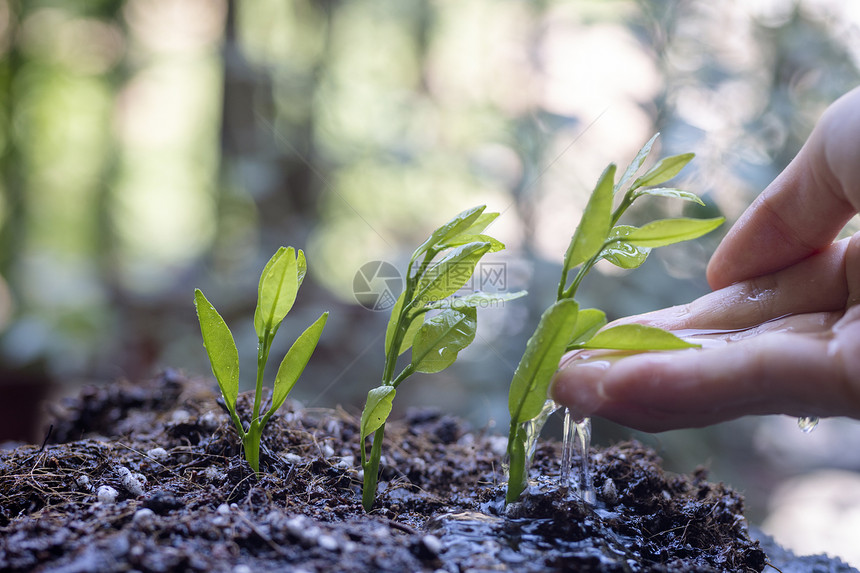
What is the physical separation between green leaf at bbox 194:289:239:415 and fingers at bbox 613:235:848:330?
21.6 inches

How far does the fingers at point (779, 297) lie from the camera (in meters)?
0.82

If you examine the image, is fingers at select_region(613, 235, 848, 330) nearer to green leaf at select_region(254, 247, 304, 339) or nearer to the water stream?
the water stream

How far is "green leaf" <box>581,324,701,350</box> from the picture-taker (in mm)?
611

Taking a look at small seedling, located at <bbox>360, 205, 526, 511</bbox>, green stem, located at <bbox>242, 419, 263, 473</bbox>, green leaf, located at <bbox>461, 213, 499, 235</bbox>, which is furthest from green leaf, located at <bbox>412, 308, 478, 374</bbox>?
green stem, located at <bbox>242, 419, 263, 473</bbox>

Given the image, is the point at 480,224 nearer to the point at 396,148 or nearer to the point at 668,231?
the point at 668,231

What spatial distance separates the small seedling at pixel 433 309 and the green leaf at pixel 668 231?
168mm

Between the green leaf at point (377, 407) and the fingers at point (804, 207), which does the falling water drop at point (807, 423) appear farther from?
the green leaf at point (377, 407)

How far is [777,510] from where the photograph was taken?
182 centimetres

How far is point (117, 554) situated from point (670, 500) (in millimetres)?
659

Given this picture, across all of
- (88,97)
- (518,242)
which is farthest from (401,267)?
(88,97)

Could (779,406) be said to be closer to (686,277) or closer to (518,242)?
(686,277)

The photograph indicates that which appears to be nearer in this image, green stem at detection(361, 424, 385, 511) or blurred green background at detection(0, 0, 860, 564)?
green stem at detection(361, 424, 385, 511)

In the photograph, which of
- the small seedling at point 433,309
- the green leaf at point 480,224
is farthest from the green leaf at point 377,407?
the green leaf at point 480,224

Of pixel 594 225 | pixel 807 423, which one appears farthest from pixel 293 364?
pixel 807 423
